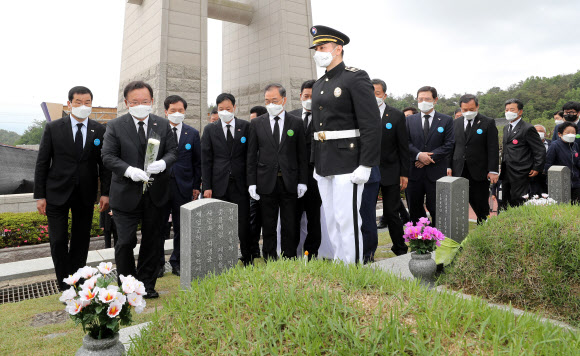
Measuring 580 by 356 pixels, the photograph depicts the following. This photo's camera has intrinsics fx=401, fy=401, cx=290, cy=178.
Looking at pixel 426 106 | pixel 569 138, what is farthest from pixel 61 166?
pixel 569 138

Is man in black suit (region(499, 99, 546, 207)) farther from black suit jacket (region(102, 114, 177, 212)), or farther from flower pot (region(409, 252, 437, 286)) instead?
black suit jacket (region(102, 114, 177, 212))

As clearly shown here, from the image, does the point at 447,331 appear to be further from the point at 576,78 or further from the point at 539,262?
the point at 576,78

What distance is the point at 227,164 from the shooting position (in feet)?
16.0

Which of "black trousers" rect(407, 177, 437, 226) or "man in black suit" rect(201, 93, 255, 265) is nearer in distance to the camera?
"man in black suit" rect(201, 93, 255, 265)

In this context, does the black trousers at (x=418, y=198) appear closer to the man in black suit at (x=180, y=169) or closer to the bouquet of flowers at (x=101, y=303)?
the man in black suit at (x=180, y=169)

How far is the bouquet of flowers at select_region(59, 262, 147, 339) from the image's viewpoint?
6.82 ft

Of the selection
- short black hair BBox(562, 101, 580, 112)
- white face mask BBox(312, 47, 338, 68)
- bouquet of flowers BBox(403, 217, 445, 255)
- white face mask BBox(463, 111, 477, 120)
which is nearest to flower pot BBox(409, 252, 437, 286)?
bouquet of flowers BBox(403, 217, 445, 255)

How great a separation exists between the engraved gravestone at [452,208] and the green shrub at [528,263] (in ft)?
3.66

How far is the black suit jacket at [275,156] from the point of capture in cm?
468

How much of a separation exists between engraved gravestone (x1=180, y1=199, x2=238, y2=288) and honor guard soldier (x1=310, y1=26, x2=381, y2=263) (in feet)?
3.14

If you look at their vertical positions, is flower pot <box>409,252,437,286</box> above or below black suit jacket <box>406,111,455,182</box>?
below

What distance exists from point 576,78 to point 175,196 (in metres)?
61.2

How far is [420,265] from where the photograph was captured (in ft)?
12.2

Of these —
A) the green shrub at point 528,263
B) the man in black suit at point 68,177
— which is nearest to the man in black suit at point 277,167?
the man in black suit at point 68,177
